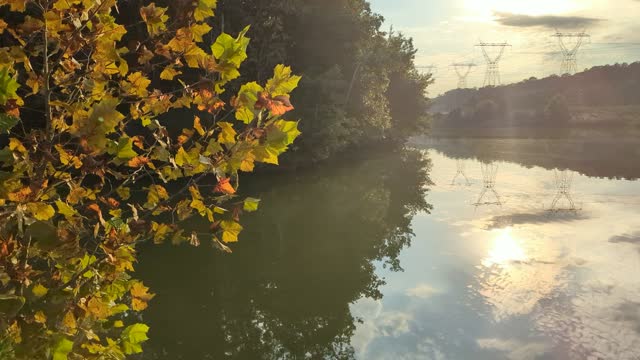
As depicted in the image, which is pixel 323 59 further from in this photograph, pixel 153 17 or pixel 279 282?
pixel 153 17

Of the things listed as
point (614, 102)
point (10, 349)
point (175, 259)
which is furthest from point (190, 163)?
point (614, 102)

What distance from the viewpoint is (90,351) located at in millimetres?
3461

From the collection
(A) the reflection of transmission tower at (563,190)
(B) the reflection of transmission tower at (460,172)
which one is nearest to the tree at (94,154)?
(A) the reflection of transmission tower at (563,190)

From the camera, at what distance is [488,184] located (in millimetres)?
30031

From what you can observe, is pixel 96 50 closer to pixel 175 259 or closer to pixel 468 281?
pixel 468 281

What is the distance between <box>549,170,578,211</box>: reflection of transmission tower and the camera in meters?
22.4

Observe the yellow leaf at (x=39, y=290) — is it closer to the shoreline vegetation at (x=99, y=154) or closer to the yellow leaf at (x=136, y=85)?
the shoreline vegetation at (x=99, y=154)

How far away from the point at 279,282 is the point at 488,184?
2032 centimetres

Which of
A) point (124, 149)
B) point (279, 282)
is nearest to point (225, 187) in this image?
point (124, 149)

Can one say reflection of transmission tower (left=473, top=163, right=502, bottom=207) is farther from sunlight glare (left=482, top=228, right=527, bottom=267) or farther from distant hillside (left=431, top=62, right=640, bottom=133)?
distant hillside (left=431, top=62, right=640, bottom=133)

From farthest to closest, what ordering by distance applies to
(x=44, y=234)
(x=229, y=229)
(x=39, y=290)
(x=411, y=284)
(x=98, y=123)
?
(x=411, y=284) < (x=229, y=229) < (x=39, y=290) < (x=44, y=234) < (x=98, y=123)

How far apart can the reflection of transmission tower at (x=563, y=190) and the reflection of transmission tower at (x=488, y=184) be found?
2.54m

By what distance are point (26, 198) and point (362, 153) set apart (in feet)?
173

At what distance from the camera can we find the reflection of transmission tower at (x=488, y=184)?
2411 centimetres
